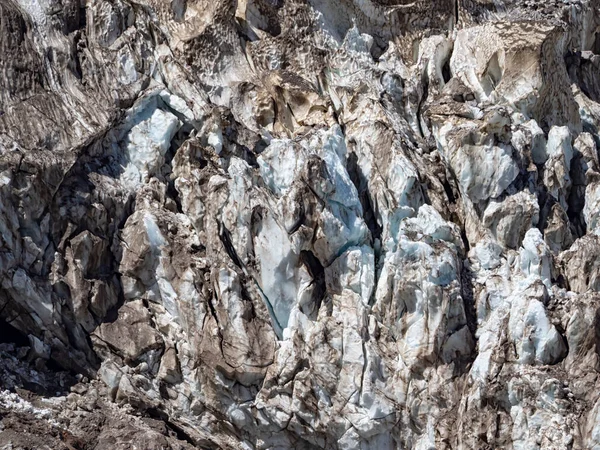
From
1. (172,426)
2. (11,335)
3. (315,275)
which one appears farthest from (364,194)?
(11,335)

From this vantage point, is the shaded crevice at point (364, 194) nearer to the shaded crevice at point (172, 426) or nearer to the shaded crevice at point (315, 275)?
the shaded crevice at point (315, 275)

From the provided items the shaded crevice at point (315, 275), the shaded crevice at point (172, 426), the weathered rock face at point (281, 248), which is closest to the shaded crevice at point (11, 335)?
the weathered rock face at point (281, 248)

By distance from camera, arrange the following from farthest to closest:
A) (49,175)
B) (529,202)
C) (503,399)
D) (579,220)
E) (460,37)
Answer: (460,37), (579,220), (529,202), (49,175), (503,399)

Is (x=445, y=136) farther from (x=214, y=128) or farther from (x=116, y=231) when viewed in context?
(x=116, y=231)

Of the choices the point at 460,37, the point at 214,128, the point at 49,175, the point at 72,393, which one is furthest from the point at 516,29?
the point at 72,393

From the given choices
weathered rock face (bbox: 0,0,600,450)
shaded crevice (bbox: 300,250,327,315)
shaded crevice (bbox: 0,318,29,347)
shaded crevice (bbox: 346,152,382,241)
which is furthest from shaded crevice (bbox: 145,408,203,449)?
shaded crevice (bbox: 346,152,382,241)

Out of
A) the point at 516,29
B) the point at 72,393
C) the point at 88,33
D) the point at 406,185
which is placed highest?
the point at 516,29

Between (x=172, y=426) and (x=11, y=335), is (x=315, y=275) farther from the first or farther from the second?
(x=11, y=335)

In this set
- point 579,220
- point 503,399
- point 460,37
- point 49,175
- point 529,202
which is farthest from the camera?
point 460,37
